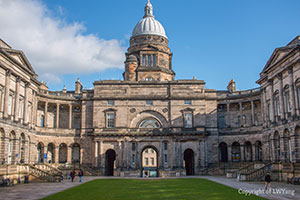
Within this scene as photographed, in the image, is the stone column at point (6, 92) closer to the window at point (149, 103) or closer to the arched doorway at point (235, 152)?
the window at point (149, 103)

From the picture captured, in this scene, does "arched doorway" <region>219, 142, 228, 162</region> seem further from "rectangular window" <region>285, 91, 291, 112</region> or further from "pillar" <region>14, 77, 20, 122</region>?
"pillar" <region>14, 77, 20, 122</region>

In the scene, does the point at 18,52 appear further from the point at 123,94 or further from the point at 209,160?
the point at 209,160

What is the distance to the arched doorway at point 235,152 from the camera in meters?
54.8

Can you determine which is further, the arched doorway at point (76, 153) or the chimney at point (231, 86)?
the chimney at point (231, 86)

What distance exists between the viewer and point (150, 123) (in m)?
54.6

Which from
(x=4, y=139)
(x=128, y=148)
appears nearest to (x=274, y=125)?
(x=128, y=148)

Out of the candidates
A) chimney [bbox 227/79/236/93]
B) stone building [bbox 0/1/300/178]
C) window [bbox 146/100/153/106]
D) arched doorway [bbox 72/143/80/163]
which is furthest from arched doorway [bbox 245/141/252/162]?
arched doorway [bbox 72/143/80/163]

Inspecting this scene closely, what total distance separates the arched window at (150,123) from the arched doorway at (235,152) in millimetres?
13122

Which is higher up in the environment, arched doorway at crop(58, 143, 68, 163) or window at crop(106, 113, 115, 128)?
window at crop(106, 113, 115, 128)

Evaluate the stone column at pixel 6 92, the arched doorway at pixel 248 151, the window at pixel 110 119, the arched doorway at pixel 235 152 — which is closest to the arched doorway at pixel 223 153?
the arched doorway at pixel 235 152

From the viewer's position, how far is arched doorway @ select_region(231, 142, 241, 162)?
54.8m

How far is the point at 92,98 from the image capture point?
54.5 metres

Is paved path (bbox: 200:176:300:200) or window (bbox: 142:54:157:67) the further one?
window (bbox: 142:54:157:67)

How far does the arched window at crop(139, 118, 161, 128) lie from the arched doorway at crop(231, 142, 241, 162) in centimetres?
1312
